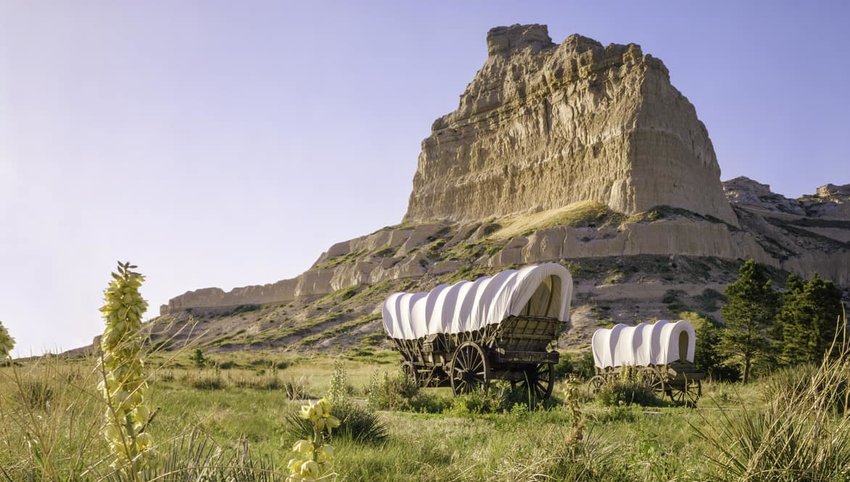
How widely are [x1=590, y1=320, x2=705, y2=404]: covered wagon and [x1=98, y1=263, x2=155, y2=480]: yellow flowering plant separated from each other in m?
17.0

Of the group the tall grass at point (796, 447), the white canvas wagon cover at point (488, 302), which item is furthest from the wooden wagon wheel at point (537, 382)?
the tall grass at point (796, 447)

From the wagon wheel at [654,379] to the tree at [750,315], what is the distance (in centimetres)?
1143

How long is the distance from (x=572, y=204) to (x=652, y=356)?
50258 millimetres

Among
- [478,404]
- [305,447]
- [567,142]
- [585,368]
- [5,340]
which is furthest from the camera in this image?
[567,142]

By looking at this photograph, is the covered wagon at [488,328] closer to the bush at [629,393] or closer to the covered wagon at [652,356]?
the bush at [629,393]

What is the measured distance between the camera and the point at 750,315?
29141mm

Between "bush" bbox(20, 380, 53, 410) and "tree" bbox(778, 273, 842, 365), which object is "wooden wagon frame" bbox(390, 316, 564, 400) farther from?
"tree" bbox(778, 273, 842, 365)

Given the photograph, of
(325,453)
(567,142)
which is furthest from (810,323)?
(567,142)

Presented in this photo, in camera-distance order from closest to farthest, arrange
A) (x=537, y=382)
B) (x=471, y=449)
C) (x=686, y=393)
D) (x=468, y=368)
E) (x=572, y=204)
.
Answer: (x=471, y=449), (x=686, y=393), (x=468, y=368), (x=537, y=382), (x=572, y=204)

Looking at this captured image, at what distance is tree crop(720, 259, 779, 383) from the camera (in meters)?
28.9

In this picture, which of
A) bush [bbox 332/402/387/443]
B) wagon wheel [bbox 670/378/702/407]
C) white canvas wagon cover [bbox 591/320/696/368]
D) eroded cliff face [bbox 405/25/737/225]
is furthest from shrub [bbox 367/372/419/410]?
eroded cliff face [bbox 405/25/737/225]

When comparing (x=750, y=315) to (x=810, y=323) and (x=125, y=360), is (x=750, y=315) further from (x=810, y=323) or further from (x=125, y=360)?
(x=125, y=360)

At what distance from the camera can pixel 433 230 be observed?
77500 mm

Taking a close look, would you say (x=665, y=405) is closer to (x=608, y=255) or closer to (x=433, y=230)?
(x=608, y=255)
